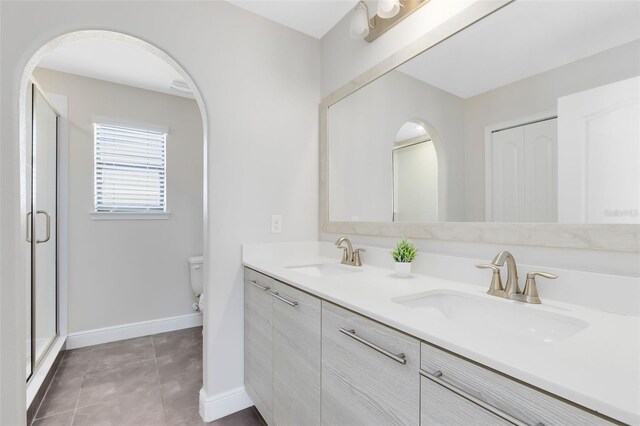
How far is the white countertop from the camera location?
45cm

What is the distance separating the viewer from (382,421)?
818 mm

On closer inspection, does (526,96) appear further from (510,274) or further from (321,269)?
(321,269)

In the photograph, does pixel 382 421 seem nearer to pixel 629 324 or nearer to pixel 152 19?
pixel 629 324

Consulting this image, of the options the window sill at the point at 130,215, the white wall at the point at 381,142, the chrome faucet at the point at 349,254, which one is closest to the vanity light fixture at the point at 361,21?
the white wall at the point at 381,142

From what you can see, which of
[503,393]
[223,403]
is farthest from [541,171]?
[223,403]

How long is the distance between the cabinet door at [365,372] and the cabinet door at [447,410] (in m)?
0.02

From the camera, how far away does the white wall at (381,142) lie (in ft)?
4.35

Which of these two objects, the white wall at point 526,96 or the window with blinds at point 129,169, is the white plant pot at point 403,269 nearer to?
the white wall at point 526,96

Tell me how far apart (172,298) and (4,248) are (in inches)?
74.0

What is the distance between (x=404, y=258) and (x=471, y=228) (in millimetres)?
314

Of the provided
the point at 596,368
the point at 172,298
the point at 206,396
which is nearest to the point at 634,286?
the point at 596,368

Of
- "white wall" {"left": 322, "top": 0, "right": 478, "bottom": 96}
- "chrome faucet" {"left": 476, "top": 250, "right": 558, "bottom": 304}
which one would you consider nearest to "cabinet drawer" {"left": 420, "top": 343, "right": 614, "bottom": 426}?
"chrome faucet" {"left": 476, "top": 250, "right": 558, "bottom": 304}

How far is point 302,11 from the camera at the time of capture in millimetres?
1857

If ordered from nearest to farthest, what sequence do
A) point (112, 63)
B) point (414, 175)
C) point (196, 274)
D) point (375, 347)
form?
point (375, 347)
point (414, 175)
point (112, 63)
point (196, 274)
